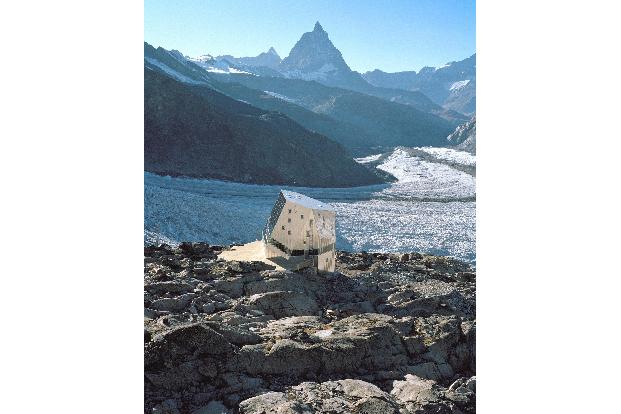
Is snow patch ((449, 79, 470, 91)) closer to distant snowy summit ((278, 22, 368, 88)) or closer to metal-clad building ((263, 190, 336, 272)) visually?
distant snowy summit ((278, 22, 368, 88))

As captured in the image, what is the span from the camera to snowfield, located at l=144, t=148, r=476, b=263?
14898 millimetres

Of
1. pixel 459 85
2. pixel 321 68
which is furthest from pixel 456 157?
pixel 459 85

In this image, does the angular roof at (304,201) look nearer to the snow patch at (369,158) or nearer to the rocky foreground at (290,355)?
the rocky foreground at (290,355)

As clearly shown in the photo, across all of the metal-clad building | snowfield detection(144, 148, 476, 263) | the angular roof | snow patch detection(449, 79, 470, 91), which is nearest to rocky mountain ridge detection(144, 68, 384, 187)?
snowfield detection(144, 148, 476, 263)

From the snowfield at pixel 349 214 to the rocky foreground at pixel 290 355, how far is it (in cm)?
800

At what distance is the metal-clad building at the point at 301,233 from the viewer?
15.3ft

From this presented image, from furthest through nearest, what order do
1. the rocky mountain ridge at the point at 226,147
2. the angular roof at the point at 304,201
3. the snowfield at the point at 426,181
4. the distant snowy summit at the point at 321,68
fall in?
the distant snowy summit at the point at 321,68, the snowfield at the point at 426,181, the rocky mountain ridge at the point at 226,147, the angular roof at the point at 304,201

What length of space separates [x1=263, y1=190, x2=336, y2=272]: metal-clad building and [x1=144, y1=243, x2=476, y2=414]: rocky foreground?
291mm

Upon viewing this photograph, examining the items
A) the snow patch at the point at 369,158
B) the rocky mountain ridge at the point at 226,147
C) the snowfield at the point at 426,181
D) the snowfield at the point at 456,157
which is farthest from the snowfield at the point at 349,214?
the snow patch at the point at 369,158
